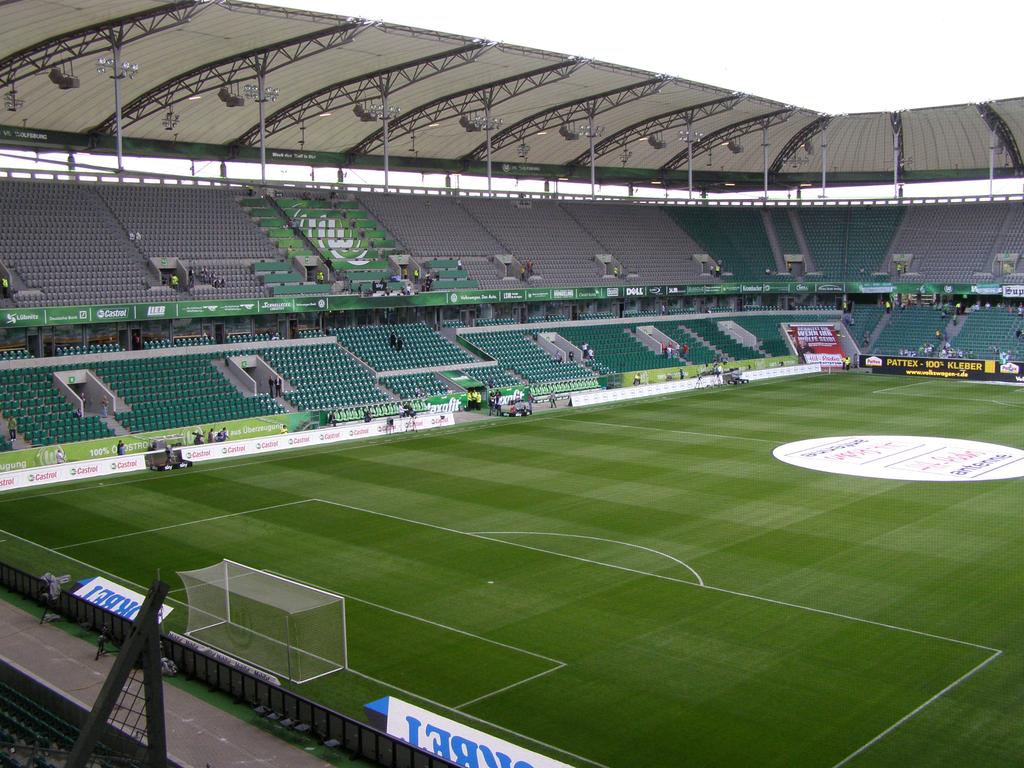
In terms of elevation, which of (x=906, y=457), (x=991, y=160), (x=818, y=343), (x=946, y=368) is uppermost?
(x=991, y=160)

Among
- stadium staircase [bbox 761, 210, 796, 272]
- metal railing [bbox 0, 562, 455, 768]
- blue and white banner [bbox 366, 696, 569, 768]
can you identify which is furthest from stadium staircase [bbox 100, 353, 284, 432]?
stadium staircase [bbox 761, 210, 796, 272]

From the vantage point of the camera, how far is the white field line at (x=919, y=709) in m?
14.6

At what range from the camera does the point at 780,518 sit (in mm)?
28281

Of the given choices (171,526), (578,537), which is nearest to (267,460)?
(171,526)

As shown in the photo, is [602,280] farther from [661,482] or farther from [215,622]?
[215,622]

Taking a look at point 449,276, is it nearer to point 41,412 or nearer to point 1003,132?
point 41,412

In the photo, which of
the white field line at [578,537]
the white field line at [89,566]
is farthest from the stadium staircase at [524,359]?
the white field line at [89,566]

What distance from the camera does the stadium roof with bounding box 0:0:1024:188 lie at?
148 ft

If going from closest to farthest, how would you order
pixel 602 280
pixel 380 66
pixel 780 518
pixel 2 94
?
1. pixel 780 518
2. pixel 2 94
3. pixel 380 66
4. pixel 602 280

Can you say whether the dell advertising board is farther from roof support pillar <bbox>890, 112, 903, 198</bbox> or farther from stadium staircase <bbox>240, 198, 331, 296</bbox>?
stadium staircase <bbox>240, 198, 331, 296</bbox>

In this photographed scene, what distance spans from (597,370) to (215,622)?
42977 millimetres

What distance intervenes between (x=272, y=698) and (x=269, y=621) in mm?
1994

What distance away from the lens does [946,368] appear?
6400 centimetres

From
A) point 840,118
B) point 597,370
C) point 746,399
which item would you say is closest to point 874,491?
point 746,399
